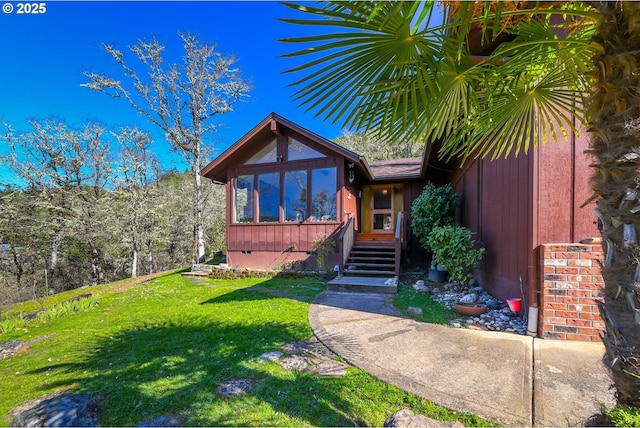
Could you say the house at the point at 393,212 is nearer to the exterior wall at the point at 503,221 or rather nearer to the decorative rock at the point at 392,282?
the exterior wall at the point at 503,221

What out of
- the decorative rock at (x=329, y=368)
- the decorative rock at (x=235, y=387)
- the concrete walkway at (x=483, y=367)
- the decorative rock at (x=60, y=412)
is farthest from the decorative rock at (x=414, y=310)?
the decorative rock at (x=60, y=412)

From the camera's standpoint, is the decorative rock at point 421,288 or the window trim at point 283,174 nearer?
the decorative rock at point 421,288

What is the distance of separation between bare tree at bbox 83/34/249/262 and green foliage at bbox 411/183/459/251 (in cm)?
924

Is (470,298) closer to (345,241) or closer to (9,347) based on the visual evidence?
(345,241)

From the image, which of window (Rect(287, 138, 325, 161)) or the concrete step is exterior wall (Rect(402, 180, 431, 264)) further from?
window (Rect(287, 138, 325, 161))

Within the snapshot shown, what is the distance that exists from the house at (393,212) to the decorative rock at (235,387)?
3.48 meters

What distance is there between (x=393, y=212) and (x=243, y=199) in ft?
20.2

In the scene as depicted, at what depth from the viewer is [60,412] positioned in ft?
7.25

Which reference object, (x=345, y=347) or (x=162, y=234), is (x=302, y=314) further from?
(x=162, y=234)

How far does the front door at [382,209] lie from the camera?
11648mm

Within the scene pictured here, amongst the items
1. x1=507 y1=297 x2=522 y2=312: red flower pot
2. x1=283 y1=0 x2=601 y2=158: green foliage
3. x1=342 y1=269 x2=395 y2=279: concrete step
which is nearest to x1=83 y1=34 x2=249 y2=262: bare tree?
x1=342 y1=269 x2=395 y2=279: concrete step

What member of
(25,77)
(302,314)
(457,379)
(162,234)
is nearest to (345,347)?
(457,379)

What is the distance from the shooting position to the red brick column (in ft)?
10.5

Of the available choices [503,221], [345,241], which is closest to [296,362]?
[503,221]
